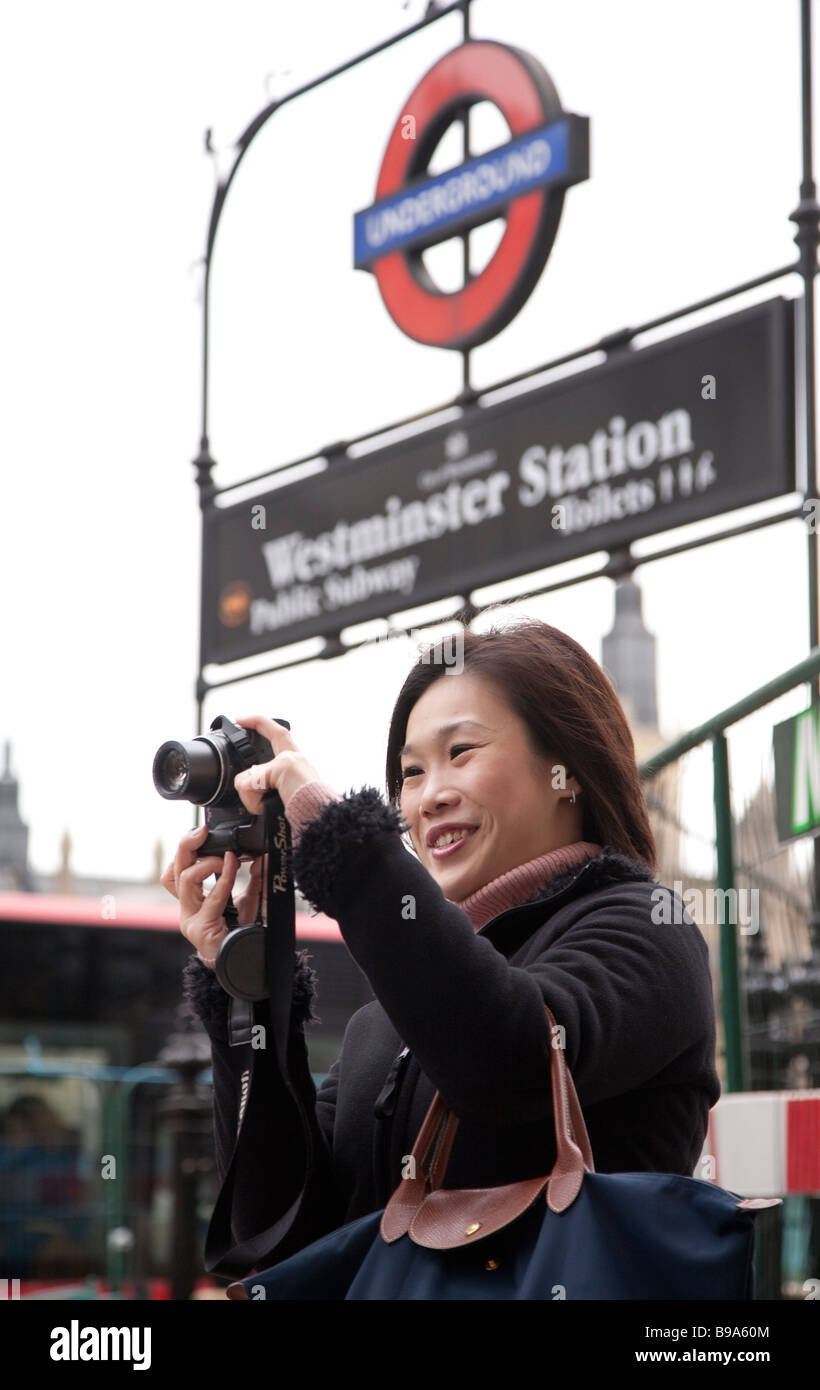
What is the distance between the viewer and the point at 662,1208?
6.03ft

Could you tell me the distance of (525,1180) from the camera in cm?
203

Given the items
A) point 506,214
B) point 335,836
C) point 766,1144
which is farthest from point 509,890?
point 506,214

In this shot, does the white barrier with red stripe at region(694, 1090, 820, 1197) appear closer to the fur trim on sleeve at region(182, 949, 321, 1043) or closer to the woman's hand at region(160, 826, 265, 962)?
the fur trim on sleeve at region(182, 949, 321, 1043)

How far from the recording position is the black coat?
6.53ft

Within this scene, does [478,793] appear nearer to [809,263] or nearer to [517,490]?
[809,263]

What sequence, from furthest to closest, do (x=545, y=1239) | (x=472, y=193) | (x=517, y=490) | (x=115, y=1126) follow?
(x=115, y=1126), (x=472, y=193), (x=517, y=490), (x=545, y=1239)

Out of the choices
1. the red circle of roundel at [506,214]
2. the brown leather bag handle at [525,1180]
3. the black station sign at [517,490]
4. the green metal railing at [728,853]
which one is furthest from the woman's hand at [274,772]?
the red circle of roundel at [506,214]

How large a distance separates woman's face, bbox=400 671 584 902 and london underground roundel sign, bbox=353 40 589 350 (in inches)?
229

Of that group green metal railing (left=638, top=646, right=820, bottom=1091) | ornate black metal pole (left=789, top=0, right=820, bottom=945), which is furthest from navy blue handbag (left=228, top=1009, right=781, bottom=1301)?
ornate black metal pole (left=789, top=0, right=820, bottom=945)

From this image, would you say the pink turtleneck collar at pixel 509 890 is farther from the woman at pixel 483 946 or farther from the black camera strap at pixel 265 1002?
the black camera strap at pixel 265 1002

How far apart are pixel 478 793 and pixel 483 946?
0.38 meters

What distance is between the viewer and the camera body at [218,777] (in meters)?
2.33
